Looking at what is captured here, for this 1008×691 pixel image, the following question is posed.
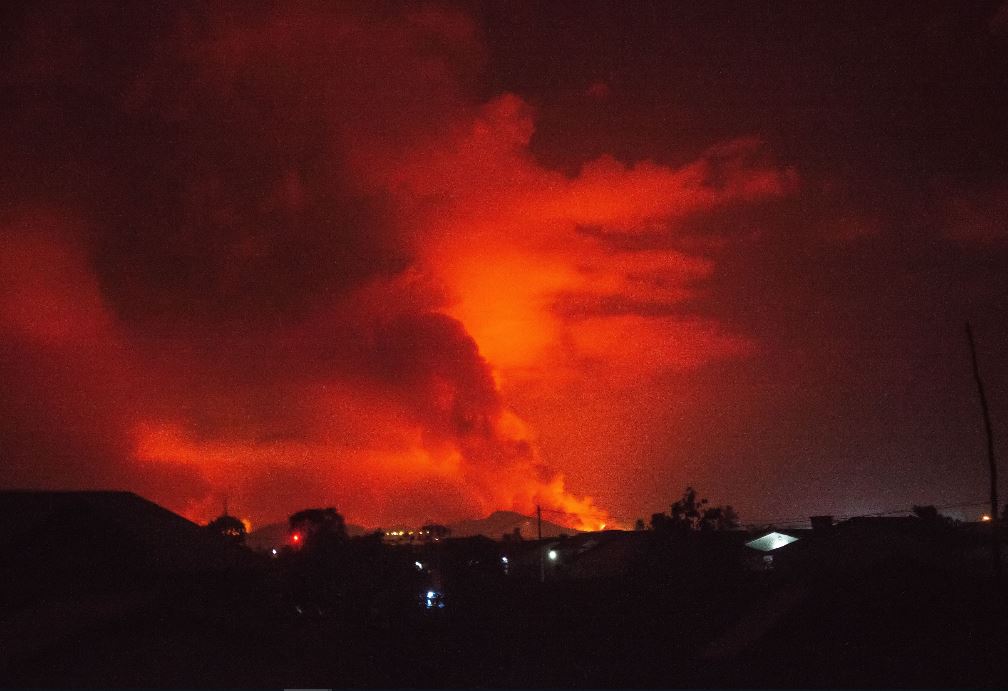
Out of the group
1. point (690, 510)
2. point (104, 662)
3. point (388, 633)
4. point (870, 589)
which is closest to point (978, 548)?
point (690, 510)

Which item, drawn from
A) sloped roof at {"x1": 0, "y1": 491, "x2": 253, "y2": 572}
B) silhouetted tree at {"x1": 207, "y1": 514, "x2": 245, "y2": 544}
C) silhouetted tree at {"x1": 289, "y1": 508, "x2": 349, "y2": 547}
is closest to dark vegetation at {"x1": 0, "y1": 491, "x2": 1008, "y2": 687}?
sloped roof at {"x1": 0, "y1": 491, "x2": 253, "y2": 572}

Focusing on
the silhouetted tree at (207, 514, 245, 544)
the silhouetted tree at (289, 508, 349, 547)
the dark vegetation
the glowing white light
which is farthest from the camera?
the silhouetted tree at (207, 514, 245, 544)

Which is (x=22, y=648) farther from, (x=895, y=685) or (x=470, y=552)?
(x=470, y=552)

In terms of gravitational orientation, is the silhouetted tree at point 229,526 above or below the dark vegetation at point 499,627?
above

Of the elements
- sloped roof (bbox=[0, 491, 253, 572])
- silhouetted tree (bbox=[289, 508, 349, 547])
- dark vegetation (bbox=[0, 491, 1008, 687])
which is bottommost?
dark vegetation (bbox=[0, 491, 1008, 687])

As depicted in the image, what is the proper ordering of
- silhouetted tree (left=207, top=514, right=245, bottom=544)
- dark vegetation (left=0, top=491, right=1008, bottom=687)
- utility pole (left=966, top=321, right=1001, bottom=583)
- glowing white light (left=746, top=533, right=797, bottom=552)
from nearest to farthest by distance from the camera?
1. dark vegetation (left=0, top=491, right=1008, bottom=687)
2. utility pole (left=966, top=321, right=1001, bottom=583)
3. glowing white light (left=746, top=533, right=797, bottom=552)
4. silhouetted tree (left=207, top=514, right=245, bottom=544)

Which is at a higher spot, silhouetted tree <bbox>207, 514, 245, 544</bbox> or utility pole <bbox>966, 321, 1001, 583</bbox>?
silhouetted tree <bbox>207, 514, 245, 544</bbox>

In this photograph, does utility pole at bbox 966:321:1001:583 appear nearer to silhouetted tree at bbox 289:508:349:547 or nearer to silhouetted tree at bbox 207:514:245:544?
silhouetted tree at bbox 289:508:349:547

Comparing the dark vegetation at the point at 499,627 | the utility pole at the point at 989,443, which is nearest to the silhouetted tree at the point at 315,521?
the dark vegetation at the point at 499,627

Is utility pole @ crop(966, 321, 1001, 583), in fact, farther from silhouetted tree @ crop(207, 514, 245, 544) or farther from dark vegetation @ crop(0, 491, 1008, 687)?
silhouetted tree @ crop(207, 514, 245, 544)

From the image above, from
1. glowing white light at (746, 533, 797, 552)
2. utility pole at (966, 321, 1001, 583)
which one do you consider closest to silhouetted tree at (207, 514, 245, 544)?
glowing white light at (746, 533, 797, 552)

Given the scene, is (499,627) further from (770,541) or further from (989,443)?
(770,541)

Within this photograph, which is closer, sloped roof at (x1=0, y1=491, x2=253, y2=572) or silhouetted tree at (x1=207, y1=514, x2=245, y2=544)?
sloped roof at (x1=0, y1=491, x2=253, y2=572)

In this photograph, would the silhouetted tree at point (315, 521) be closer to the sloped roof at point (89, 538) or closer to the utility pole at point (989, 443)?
the sloped roof at point (89, 538)
